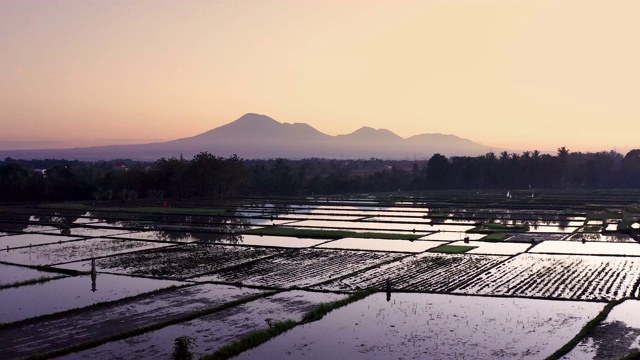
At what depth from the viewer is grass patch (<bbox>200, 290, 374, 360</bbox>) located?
11172 mm

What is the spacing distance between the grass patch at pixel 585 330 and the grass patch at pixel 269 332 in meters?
4.98

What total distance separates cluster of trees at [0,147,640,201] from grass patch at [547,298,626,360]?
138ft

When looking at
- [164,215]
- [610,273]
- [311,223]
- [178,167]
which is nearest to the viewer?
[610,273]

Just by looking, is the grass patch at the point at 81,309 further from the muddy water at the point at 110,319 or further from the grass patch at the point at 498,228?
the grass patch at the point at 498,228

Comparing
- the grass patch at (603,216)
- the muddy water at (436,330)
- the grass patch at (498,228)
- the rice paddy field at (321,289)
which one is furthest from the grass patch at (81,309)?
the grass patch at (603,216)

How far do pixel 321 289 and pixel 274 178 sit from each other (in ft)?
154

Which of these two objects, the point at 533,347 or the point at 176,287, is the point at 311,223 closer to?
the point at 176,287

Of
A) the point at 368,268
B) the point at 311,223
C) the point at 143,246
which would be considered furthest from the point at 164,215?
the point at 368,268

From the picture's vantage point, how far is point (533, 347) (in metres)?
11.5

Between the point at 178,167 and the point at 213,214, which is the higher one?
the point at 178,167

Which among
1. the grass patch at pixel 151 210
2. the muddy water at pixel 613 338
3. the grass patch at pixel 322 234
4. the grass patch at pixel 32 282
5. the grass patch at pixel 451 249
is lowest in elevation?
the muddy water at pixel 613 338

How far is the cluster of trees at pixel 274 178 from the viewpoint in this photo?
51500 mm

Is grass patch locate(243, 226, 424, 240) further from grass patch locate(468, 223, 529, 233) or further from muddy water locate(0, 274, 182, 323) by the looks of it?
muddy water locate(0, 274, 182, 323)

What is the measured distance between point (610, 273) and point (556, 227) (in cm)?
1321
